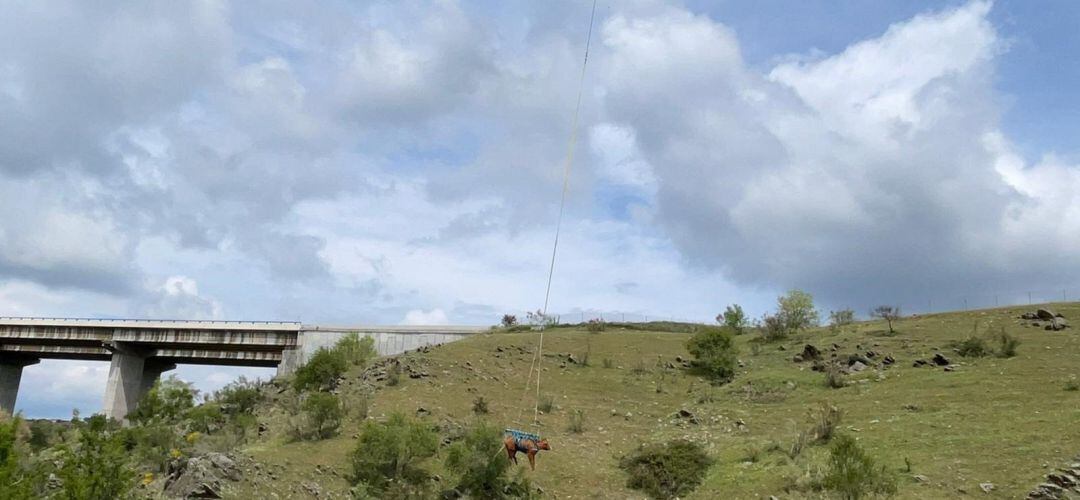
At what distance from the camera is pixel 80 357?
93.0 m

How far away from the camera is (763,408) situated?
38375 millimetres

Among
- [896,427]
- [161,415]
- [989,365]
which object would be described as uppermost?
[989,365]

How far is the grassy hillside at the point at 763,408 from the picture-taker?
2653 centimetres

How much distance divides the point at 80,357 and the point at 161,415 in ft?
151

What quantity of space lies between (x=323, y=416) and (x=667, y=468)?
15.4 meters

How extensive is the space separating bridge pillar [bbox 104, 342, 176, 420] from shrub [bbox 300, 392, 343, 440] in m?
58.4

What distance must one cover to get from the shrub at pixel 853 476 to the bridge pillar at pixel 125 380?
79274 millimetres

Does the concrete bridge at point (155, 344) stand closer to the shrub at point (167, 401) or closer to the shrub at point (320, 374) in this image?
the shrub at point (167, 401)

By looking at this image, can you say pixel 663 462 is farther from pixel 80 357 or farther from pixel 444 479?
pixel 80 357

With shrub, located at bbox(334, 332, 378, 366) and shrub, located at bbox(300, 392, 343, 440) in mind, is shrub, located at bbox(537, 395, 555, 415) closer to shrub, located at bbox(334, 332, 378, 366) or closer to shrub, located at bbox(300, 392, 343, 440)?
shrub, located at bbox(300, 392, 343, 440)

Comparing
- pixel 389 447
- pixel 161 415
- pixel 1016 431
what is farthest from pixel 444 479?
pixel 161 415

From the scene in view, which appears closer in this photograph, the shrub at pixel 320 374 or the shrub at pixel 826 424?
the shrub at pixel 826 424

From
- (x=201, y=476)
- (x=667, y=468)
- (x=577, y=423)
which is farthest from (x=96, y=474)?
(x=577, y=423)

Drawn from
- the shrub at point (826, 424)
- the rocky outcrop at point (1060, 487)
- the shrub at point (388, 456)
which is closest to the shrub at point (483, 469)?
the shrub at point (388, 456)
